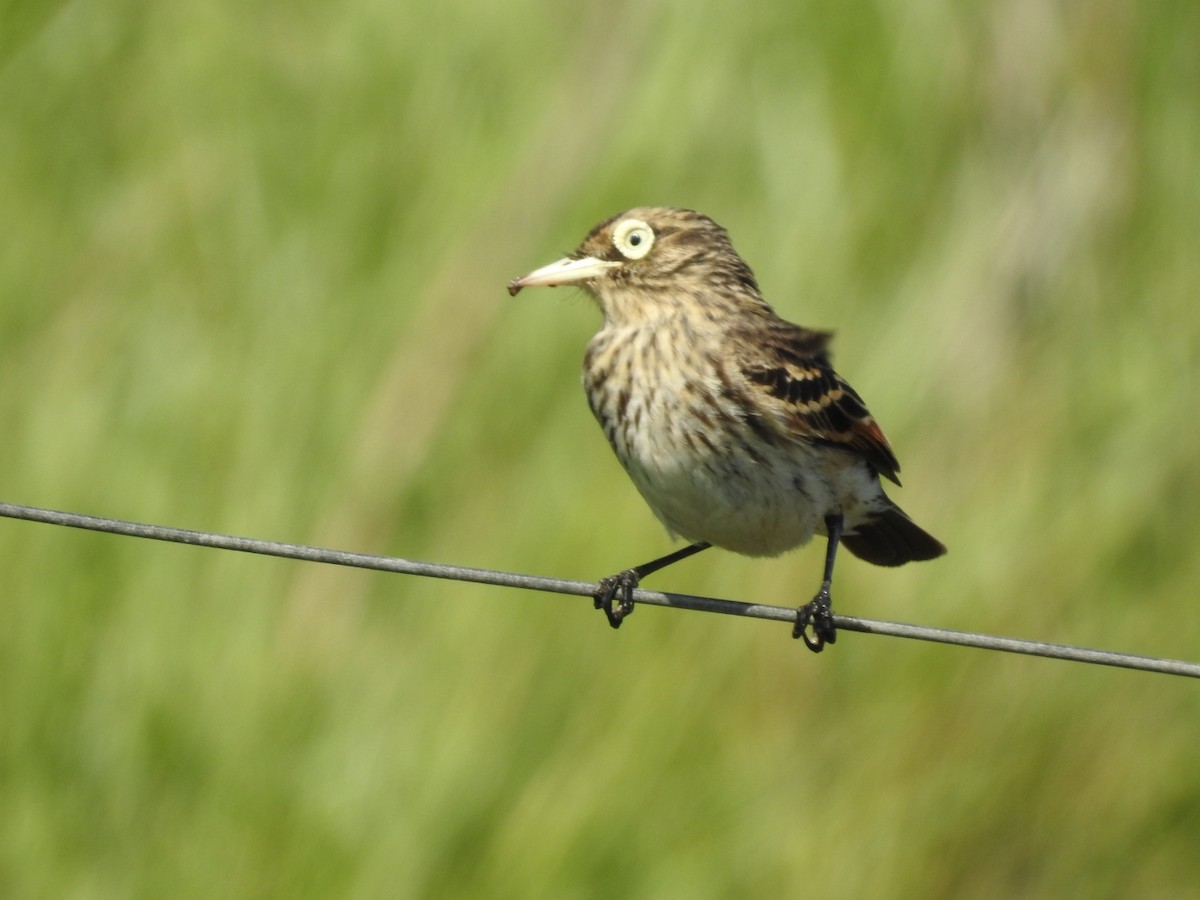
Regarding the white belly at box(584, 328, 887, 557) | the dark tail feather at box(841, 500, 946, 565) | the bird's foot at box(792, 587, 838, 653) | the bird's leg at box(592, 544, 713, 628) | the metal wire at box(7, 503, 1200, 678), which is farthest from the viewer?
the dark tail feather at box(841, 500, 946, 565)

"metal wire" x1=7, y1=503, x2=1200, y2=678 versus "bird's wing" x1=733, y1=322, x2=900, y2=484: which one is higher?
"bird's wing" x1=733, y1=322, x2=900, y2=484

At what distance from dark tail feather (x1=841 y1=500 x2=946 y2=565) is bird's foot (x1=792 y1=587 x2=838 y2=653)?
43 cm

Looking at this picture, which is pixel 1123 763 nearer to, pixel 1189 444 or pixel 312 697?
pixel 1189 444

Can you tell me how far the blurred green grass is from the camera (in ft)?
17.7

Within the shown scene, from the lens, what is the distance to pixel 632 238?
503 cm

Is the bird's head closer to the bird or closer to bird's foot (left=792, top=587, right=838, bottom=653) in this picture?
the bird

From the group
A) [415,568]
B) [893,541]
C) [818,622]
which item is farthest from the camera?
[893,541]

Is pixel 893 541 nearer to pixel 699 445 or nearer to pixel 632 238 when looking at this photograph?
pixel 699 445

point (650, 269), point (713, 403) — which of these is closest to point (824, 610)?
point (713, 403)

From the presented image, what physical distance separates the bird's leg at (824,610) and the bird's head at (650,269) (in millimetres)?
691

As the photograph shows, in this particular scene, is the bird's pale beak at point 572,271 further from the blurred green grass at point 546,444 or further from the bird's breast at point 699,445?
the blurred green grass at point 546,444

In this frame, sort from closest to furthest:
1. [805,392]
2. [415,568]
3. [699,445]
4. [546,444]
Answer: [415,568]
[699,445]
[805,392]
[546,444]

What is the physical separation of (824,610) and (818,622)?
5cm

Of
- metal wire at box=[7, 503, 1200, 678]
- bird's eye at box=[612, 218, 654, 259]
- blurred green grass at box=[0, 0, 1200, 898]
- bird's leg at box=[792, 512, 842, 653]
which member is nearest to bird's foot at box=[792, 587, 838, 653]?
bird's leg at box=[792, 512, 842, 653]
